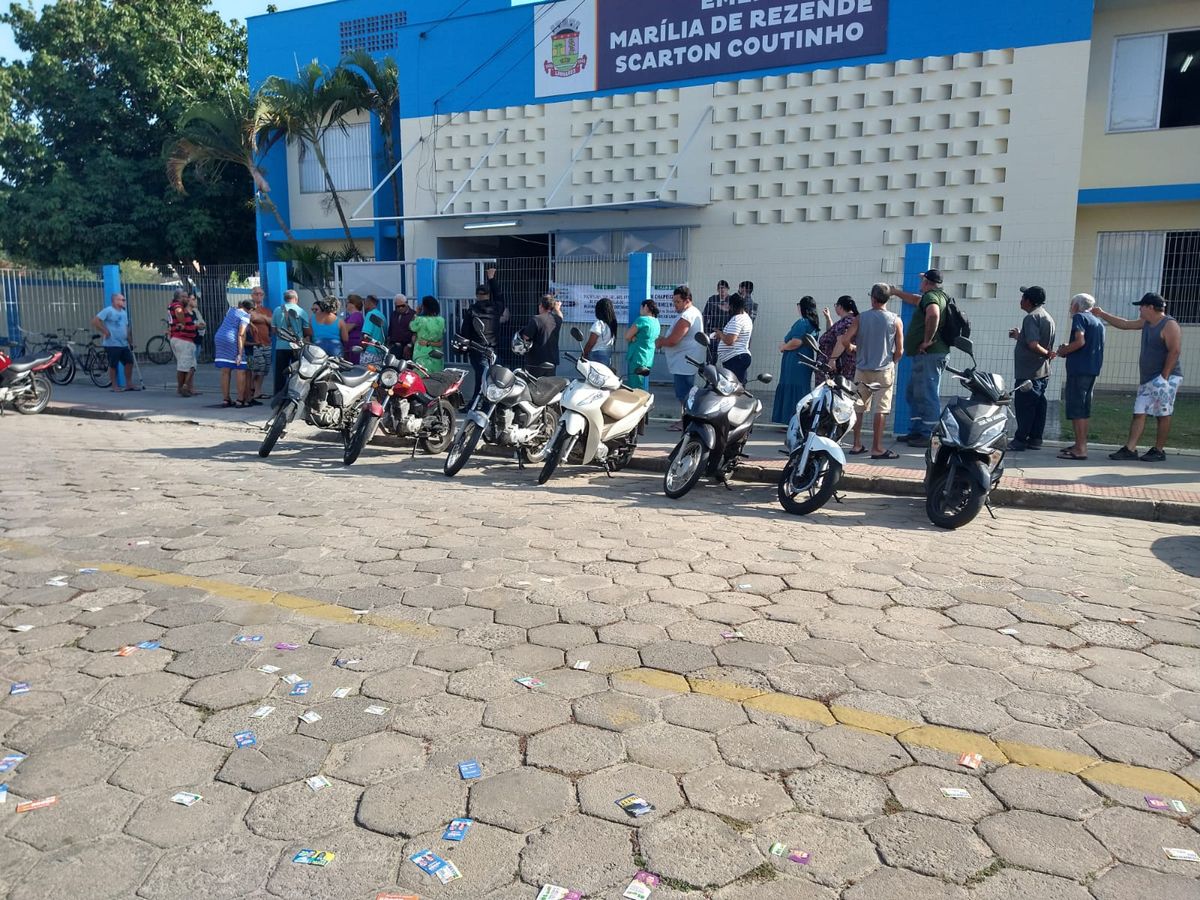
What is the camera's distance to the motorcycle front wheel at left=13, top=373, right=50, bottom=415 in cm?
1400

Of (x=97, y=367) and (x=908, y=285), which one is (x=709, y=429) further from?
(x=97, y=367)

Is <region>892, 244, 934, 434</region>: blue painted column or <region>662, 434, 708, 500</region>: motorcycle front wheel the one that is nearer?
<region>662, 434, 708, 500</region>: motorcycle front wheel

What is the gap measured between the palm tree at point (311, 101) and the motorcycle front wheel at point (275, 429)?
38.2 ft

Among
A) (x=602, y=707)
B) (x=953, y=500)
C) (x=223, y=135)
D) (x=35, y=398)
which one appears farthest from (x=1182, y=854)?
(x=223, y=135)

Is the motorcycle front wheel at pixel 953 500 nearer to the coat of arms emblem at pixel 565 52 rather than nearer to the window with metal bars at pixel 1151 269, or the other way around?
the window with metal bars at pixel 1151 269

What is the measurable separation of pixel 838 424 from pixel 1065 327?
7595mm

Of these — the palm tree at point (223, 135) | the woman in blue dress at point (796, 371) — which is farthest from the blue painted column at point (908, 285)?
the palm tree at point (223, 135)

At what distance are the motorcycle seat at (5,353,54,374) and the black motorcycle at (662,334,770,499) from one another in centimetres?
1060

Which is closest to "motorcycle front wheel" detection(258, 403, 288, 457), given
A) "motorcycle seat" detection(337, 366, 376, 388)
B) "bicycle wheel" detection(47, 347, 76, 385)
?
"motorcycle seat" detection(337, 366, 376, 388)

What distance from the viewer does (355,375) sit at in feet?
33.5

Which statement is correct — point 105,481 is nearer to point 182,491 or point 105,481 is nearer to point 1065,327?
point 182,491

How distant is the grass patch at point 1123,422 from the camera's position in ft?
35.5

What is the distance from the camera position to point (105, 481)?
8.73 metres

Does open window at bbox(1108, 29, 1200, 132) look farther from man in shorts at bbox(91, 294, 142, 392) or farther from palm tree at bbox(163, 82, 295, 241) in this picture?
man in shorts at bbox(91, 294, 142, 392)
